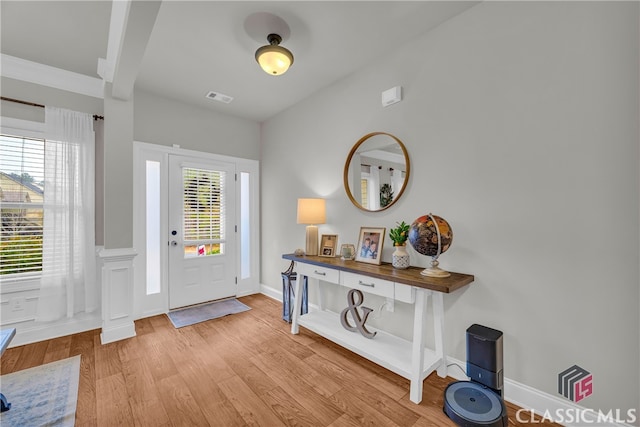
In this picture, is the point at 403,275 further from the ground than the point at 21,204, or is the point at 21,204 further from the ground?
the point at 21,204

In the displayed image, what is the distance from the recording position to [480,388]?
1.68 m

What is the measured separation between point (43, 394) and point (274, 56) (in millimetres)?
2970

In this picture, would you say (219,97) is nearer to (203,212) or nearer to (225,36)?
(225,36)

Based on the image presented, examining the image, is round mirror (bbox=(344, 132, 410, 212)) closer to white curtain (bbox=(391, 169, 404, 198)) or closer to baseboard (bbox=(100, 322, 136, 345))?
white curtain (bbox=(391, 169, 404, 198))

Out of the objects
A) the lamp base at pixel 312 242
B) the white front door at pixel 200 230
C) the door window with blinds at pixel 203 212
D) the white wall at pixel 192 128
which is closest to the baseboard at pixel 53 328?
the white front door at pixel 200 230

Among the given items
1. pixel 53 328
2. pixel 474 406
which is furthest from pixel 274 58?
pixel 53 328

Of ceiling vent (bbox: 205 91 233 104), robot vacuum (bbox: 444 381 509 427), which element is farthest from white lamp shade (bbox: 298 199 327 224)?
robot vacuum (bbox: 444 381 509 427)

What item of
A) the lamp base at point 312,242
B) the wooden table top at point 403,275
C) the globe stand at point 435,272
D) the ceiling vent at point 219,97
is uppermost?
the ceiling vent at point 219,97

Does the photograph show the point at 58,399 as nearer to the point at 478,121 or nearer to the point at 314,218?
the point at 314,218

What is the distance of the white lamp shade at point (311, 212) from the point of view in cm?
291

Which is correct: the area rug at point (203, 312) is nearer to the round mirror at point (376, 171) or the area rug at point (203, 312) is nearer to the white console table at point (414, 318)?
the white console table at point (414, 318)

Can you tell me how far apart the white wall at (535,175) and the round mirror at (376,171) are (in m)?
0.10

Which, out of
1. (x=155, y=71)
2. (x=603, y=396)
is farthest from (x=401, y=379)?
(x=155, y=71)

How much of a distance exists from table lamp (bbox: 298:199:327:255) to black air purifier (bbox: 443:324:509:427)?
167 cm
